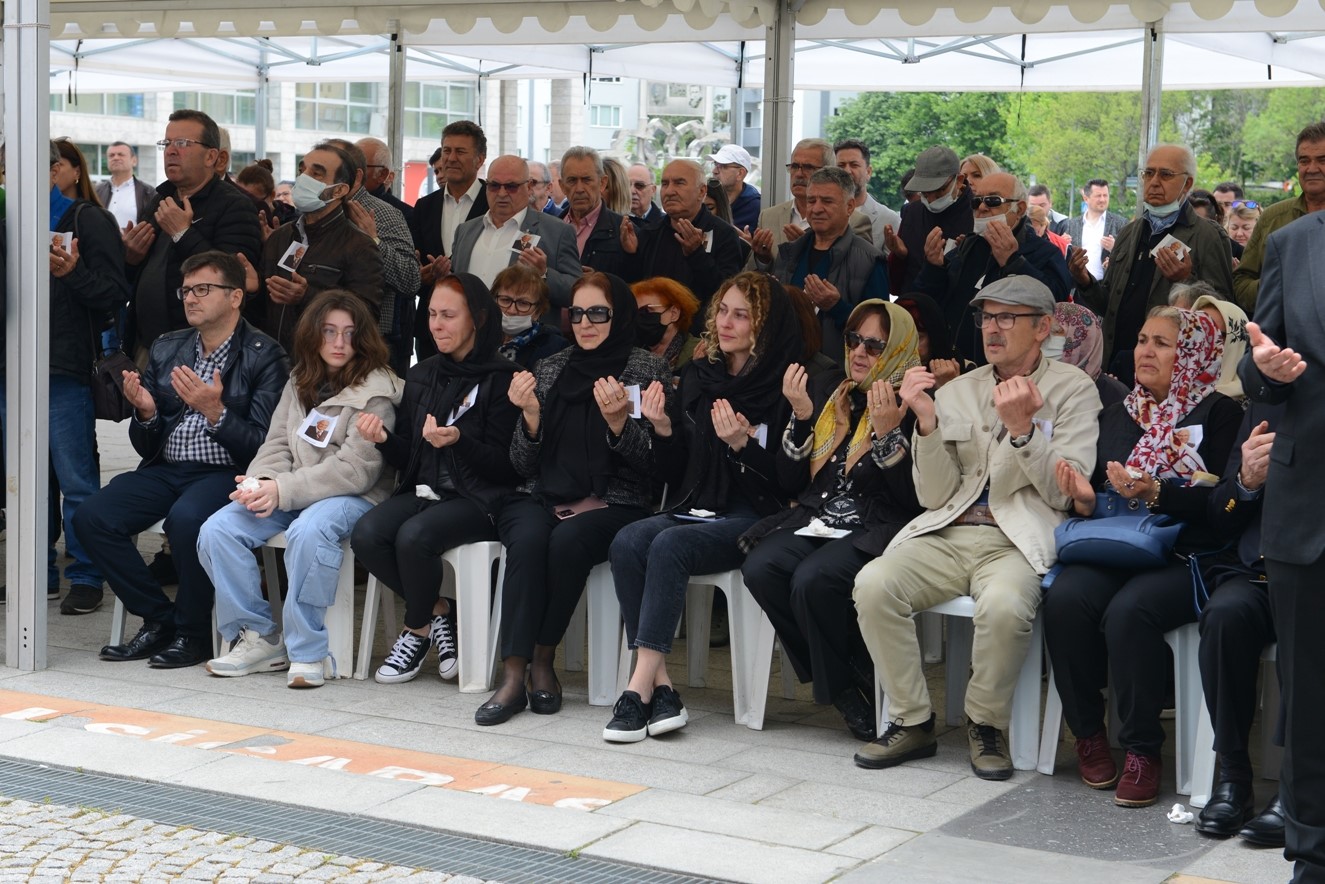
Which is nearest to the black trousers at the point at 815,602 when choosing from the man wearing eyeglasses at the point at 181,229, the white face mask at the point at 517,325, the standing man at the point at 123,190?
the white face mask at the point at 517,325

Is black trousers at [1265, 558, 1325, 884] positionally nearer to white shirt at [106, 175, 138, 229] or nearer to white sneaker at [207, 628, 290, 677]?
white sneaker at [207, 628, 290, 677]

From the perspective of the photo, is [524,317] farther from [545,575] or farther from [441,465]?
[545,575]

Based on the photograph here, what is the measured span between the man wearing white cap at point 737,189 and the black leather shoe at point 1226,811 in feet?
19.6

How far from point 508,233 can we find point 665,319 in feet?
4.21

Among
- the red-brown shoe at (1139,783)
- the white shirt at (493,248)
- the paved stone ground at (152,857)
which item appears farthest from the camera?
the white shirt at (493,248)

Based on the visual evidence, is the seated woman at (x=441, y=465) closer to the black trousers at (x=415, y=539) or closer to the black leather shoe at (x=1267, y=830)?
the black trousers at (x=415, y=539)

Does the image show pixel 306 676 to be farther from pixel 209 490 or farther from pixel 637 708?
pixel 637 708

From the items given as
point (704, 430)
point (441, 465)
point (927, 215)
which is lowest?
point (441, 465)

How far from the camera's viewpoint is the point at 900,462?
18.0 ft

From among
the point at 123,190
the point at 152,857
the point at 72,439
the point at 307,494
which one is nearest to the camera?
the point at 152,857

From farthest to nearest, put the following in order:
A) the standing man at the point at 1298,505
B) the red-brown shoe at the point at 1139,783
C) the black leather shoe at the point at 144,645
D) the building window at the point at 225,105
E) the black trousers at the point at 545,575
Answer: the building window at the point at 225,105 → the black leather shoe at the point at 144,645 → the black trousers at the point at 545,575 → the red-brown shoe at the point at 1139,783 → the standing man at the point at 1298,505

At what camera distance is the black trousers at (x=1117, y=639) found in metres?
4.80

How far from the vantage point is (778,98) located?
329 inches

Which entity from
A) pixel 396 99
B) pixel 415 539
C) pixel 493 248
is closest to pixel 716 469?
pixel 415 539
